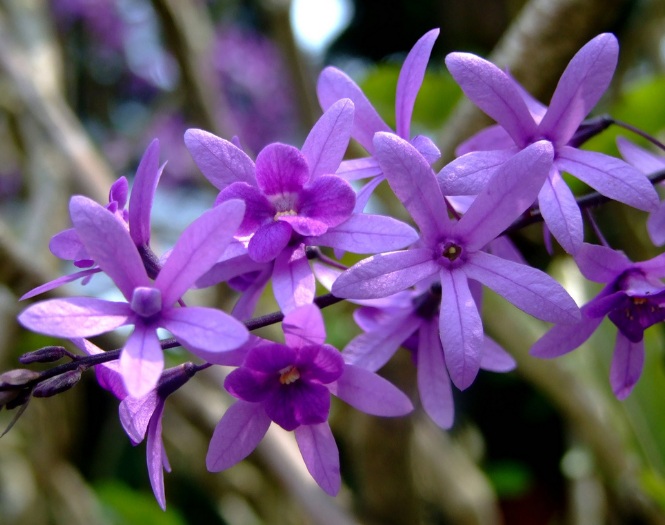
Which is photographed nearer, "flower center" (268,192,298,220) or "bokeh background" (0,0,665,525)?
"flower center" (268,192,298,220)

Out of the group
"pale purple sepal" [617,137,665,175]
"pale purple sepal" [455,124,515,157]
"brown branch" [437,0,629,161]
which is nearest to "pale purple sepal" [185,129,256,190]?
"pale purple sepal" [455,124,515,157]

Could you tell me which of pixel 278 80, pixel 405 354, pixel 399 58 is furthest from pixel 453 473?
pixel 278 80

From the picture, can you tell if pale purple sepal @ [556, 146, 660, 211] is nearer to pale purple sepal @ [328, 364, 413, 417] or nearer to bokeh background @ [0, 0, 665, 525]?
pale purple sepal @ [328, 364, 413, 417]

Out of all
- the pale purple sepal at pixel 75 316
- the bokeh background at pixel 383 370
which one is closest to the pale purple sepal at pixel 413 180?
the pale purple sepal at pixel 75 316

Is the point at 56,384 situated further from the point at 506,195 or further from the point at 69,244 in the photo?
the point at 506,195

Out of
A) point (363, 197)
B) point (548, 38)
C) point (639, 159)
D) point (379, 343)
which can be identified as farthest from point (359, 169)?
point (548, 38)

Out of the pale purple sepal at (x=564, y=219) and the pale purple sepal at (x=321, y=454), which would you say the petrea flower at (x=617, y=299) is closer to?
the pale purple sepal at (x=564, y=219)

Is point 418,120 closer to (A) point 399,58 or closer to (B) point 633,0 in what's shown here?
(B) point 633,0
